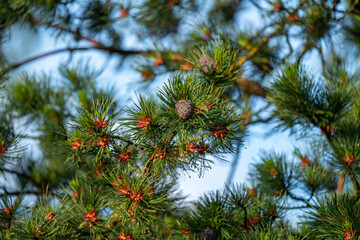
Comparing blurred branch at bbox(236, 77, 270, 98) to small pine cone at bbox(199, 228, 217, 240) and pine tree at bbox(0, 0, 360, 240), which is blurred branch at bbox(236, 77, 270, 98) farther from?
small pine cone at bbox(199, 228, 217, 240)

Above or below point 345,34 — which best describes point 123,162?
below

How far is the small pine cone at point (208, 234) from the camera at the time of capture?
0.59 metres

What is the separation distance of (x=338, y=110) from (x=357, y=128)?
5 cm

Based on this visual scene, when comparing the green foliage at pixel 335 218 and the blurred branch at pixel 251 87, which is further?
the blurred branch at pixel 251 87

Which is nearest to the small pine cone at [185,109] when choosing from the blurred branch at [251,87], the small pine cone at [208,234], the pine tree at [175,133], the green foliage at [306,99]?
the pine tree at [175,133]

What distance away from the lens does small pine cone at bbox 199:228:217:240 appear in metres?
0.59

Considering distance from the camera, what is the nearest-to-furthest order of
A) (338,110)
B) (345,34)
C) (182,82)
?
1. (182,82)
2. (338,110)
3. (345,34)

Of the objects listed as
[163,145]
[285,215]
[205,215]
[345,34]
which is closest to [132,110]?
[163,145]

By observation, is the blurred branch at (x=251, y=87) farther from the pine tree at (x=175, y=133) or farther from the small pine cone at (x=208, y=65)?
the small pine cone at (x=208, y=65)

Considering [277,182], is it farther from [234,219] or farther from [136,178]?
[136,178]

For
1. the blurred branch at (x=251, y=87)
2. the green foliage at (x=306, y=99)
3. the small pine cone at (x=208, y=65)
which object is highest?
the blurred branch at (x=251, y=87)

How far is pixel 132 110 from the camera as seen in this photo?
0.52 m

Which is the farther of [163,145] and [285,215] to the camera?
[285,215]

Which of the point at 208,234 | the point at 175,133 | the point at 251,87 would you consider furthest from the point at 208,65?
the point at 251,87
